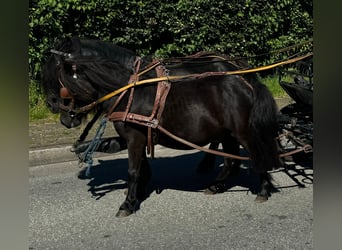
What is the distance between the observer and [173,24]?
10016 millimetres

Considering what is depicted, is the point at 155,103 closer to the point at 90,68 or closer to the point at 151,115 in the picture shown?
the point at 151,115

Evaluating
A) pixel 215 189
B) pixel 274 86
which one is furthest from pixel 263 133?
pixel 274 86

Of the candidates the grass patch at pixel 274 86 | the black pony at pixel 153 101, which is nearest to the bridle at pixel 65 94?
the black pony at pixel 153 101

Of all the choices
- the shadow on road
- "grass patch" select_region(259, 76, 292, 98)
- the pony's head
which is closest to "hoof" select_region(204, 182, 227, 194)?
the shadow on road

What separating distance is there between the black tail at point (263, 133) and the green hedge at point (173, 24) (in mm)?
5346

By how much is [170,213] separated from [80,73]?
1.71m

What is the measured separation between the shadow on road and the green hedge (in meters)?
3.49

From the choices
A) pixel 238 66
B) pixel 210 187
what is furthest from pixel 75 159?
pixel 238 66

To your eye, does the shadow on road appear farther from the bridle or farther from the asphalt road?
the bridle

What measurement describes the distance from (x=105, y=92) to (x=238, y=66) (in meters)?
1.65

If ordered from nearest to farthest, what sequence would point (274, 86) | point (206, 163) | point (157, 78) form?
point (157, 78)
point (206, 163)
point (274, 86)

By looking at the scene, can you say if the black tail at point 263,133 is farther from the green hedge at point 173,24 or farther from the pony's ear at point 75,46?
the green hedge at point 173,24

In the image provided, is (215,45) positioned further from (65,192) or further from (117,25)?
(65,192)

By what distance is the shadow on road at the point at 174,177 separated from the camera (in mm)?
5730
